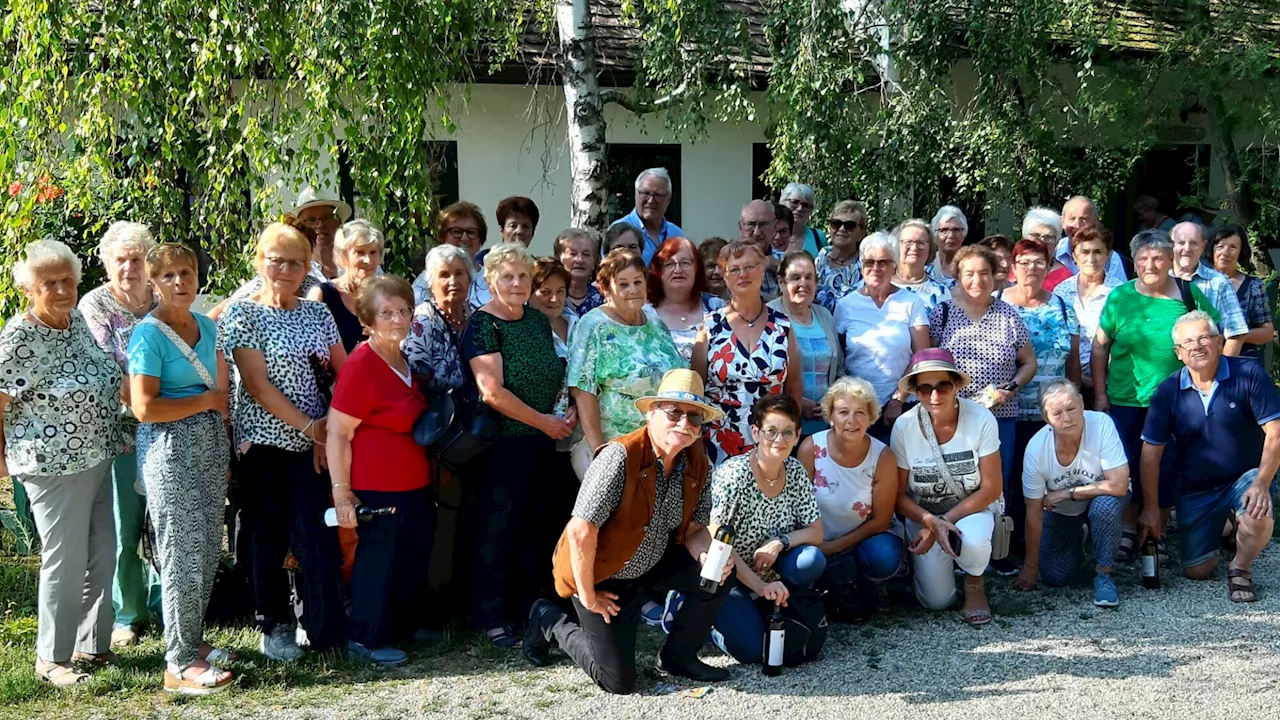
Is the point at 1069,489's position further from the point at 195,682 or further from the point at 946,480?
the point at 195,682

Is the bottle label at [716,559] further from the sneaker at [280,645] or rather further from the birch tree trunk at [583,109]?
the birch tree trunk at [583,109]

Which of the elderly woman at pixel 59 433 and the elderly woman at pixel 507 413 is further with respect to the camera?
the elderly woman at pixel 507 413

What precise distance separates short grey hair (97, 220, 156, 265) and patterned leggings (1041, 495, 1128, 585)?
4320mm

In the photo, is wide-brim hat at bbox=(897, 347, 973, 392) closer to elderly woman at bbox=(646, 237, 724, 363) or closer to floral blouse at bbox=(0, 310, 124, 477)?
elderly woman at bbox=(646, 237, 724, 363)

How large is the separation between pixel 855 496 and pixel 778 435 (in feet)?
2.59

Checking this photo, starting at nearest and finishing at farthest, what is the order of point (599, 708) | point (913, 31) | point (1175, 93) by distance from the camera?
1. point (599, 708)
2. point (913, 31)
3. point (1175, 93)

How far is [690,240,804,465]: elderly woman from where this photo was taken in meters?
5.25

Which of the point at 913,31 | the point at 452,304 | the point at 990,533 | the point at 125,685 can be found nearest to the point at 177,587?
the point at 125,685

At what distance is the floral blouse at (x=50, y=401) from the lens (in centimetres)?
423

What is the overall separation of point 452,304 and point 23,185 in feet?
8.59

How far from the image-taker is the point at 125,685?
4.38 m

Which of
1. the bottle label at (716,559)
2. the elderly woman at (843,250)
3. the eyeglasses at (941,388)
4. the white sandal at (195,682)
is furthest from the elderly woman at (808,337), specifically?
the white sandal at (195,682)

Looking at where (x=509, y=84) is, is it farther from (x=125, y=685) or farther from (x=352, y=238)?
(x=125, y=685)

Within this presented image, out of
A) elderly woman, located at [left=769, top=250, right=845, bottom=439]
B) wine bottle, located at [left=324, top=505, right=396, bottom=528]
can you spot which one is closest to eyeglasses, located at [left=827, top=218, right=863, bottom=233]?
elderly woman, located at [left=769, top=250, right=845, bottom=439]
